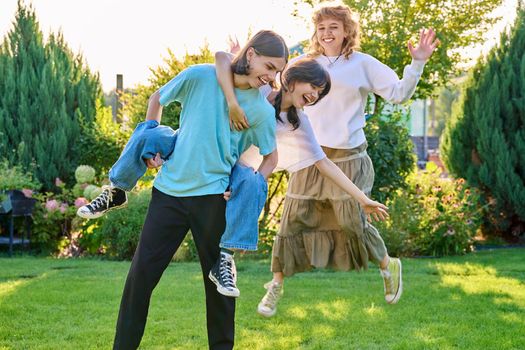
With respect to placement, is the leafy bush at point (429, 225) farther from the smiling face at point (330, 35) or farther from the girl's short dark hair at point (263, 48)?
the girl's short dark hair at point (263, 48)

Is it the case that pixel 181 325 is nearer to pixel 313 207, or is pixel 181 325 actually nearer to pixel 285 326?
pixel 285 326

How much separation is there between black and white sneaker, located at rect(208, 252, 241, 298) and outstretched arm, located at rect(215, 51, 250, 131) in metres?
0.52

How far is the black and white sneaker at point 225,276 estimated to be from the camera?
10.6ft

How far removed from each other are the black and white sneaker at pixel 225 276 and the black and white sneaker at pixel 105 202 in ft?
1.79

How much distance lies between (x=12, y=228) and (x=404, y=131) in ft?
14.2

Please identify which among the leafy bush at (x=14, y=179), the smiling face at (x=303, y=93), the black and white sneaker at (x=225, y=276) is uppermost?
the smiling face at (x=303, y=93)

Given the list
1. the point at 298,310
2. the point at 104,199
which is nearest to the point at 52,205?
the point at 298,310

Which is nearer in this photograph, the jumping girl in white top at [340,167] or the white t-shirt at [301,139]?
the white t-shirt at [301,139]

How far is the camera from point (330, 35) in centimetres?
452

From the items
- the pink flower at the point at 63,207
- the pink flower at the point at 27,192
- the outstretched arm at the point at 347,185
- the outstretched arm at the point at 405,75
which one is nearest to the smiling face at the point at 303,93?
the outstretched arm at the point at 347,185

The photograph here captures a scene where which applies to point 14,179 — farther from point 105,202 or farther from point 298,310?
point 105,202

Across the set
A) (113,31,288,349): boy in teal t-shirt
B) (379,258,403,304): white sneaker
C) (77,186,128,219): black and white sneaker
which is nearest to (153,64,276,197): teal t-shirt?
(113,31,288,349): boy in teal t-shirt

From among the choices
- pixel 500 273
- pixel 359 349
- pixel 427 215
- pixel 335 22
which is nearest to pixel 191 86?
pixel 335 22

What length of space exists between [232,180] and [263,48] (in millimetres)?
538
